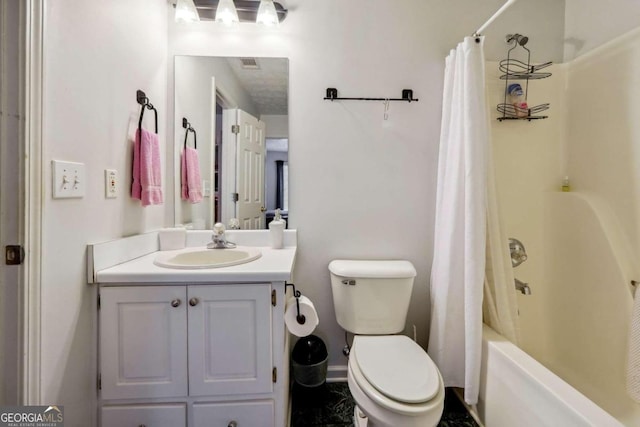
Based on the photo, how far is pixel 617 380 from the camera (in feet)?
4.05

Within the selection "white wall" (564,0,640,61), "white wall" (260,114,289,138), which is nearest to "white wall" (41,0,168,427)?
"white wall" (260,114,289,138)

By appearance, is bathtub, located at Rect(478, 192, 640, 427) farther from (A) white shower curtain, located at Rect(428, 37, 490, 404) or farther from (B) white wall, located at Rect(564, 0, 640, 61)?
(B) white wall, located at Rect(564, 0, 640, 61)

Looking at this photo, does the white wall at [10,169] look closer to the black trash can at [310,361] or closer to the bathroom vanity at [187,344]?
the bathroom vanity at [187,344]

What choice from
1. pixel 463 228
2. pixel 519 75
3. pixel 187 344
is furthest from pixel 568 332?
pixel 187 344

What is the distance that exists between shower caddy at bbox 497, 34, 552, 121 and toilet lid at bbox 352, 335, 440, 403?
1.42 m

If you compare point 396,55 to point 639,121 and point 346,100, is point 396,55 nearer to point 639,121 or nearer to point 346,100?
point 346,100

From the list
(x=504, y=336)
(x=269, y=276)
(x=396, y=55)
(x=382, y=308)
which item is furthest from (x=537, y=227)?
(x=269, y=276)

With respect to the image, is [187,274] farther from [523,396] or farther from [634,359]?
[634,359]

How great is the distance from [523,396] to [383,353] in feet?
1.68

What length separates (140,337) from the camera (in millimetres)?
993

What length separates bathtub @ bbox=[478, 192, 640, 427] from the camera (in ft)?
3.11

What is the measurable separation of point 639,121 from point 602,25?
24.8 inches

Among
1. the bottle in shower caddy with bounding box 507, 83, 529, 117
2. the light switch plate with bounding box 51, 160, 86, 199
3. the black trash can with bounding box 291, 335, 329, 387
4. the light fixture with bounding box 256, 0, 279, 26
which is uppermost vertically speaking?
the light fixture with bounding box 256, 0, 279, 26

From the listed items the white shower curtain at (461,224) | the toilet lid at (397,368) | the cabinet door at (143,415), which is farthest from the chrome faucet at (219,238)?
the white shower curtain at (461,224)
